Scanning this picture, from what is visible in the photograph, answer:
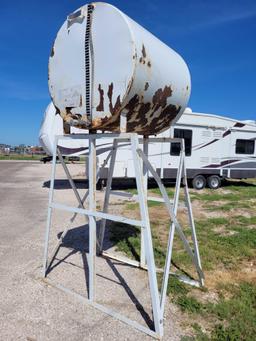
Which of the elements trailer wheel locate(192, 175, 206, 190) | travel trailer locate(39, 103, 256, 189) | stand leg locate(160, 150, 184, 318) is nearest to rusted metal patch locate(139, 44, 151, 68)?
stand leg locate(160, 150, 184, 318)

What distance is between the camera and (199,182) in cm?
1309

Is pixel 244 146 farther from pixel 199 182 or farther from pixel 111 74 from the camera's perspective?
pixel 111 74

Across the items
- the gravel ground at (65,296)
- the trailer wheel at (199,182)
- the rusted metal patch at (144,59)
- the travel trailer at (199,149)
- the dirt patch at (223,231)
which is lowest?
the gravel ground at (65,296)

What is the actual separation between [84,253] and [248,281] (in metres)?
2.39

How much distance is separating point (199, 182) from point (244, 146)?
259 centimetres

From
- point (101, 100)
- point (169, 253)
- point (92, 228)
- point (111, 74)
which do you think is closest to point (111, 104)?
point (101, 100)

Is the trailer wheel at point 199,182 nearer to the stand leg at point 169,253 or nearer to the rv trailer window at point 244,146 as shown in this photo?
the rv trailer window at point 244,146

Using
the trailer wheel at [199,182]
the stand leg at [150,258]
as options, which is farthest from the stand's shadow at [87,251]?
the trailer wheel at [199,182]

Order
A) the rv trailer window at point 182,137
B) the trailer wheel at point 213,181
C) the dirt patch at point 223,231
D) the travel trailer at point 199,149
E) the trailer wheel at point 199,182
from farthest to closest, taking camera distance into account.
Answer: the trailer wheel at point 213,181 < the trailer wheel at point 199,182 < the rv trailer window at point 182,137 < the travel trailer at point 199,149 < the dirt patch at point 223,231

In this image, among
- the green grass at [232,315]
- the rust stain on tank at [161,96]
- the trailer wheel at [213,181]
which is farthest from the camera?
A: the trailer wheel at [213,181]

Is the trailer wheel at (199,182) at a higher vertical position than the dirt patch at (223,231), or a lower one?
higher

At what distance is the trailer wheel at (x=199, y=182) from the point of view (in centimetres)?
1297

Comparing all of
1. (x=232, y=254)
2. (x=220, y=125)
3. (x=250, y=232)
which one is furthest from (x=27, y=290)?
(x=220, y=125)

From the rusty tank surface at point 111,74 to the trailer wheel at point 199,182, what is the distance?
920cm
